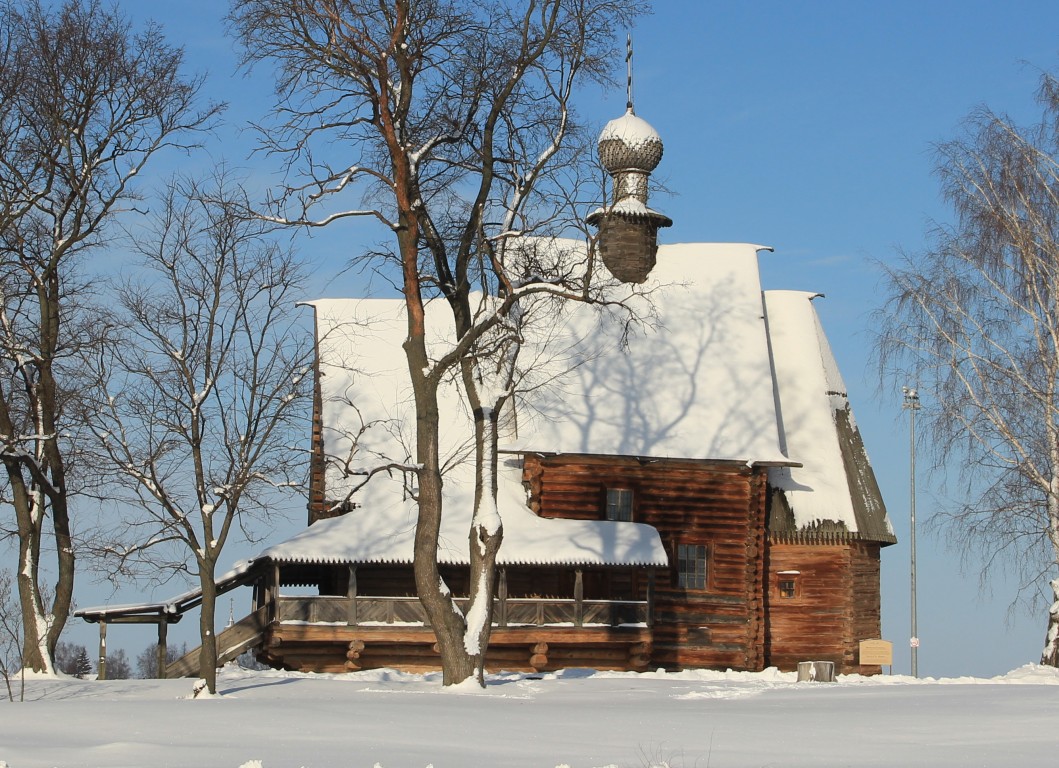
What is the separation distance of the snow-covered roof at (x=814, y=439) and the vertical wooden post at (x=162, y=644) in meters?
13.6

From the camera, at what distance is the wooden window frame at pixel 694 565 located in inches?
1195

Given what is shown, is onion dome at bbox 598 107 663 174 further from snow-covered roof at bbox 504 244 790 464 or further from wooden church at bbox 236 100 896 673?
snow-covered roof at bbox 504 244 790 464

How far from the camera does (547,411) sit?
1184 inches

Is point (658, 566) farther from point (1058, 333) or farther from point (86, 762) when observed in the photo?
point (86, 762)

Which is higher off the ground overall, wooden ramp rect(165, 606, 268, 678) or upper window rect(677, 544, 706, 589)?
upper window rect(677, 544, 706, 589)

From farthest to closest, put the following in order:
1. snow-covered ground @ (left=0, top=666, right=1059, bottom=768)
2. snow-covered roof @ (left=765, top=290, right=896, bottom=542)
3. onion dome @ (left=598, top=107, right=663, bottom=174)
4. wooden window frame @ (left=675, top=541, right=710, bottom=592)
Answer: onion dome @ (left=598, top=107, right=663, bottom=174) → snow-covered roof @ (left=765, top=290, right=896, bottom=542) → wooden window frame @ (left=675, top=541, right=710, bottom=592) → snow-covered ground @ (left=0, top=666, right=1059, bottom=768)

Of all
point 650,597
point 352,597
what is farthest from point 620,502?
point 352,597

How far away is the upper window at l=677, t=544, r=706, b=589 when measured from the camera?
3039 cm

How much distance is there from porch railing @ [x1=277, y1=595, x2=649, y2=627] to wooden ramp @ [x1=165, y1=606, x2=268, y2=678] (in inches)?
30.5

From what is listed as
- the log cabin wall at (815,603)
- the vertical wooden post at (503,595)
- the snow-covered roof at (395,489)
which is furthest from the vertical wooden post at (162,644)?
the log cabin wall at (815,603)

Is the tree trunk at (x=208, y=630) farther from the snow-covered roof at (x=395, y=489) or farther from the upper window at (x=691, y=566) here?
the upper window at (x=691, y=566)

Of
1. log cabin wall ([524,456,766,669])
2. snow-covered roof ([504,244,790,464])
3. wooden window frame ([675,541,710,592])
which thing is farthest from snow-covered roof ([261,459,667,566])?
wooden window frame ([675,541,710,592])

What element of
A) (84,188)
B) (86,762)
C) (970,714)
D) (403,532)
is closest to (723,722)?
(970,714)

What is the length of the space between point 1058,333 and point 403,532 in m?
12.8
